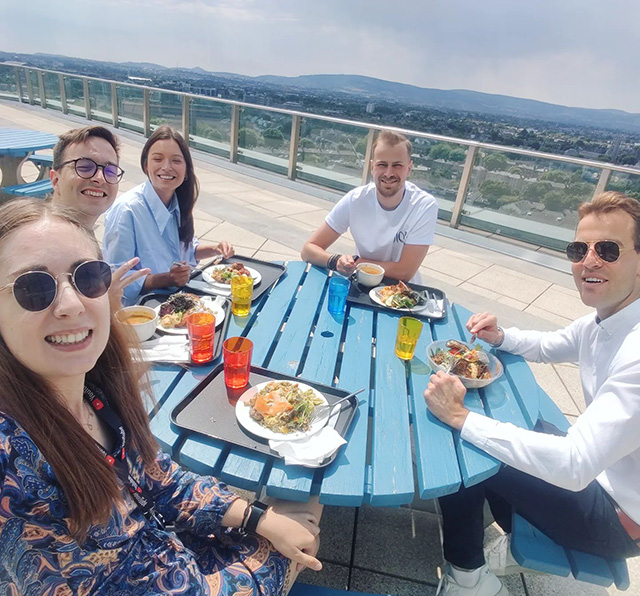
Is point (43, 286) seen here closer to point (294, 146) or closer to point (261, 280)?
point (261, 280)

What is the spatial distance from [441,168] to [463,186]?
481 mm

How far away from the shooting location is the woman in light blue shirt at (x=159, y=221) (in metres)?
2.47

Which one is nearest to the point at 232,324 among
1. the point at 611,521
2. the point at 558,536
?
the point at 558,536

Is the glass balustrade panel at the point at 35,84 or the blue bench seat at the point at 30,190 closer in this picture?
the blue bench seat at the point at 30,190

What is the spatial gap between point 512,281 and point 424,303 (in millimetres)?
3462

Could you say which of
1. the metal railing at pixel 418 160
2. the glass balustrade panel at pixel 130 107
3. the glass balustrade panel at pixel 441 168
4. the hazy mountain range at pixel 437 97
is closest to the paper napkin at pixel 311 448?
the metal railing at pixel 418 160

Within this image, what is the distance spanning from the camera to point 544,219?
6.50m

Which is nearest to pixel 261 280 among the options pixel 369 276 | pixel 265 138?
pixel 369 276

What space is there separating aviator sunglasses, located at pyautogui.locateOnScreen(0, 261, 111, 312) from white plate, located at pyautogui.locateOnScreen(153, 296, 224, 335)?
866mm

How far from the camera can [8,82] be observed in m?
16.2

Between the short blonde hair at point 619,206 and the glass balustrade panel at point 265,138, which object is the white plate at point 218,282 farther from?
the glass balustrade panel at point 265,138

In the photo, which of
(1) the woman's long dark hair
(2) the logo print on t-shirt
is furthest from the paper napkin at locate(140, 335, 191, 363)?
(2) the logo print on t-shirt

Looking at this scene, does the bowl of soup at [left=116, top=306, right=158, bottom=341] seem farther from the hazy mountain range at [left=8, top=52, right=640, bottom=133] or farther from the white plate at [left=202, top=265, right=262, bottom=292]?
the hazy mountain range at [left=8, top=52, right=640, bottom=133]

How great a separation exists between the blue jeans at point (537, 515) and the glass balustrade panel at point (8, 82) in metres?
20.5
